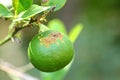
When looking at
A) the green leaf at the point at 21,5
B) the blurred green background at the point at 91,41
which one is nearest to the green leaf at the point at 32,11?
the green leaf at the point at 21,5

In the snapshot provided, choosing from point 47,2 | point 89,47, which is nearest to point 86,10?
point 89,47

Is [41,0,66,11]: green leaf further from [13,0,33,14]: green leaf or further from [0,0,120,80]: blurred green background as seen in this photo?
[0,0,120,80]: blurred green background

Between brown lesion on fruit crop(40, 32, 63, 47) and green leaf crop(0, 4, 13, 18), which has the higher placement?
green leaf crop(0, 4, 13, 18)

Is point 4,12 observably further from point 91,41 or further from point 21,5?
point 91,41

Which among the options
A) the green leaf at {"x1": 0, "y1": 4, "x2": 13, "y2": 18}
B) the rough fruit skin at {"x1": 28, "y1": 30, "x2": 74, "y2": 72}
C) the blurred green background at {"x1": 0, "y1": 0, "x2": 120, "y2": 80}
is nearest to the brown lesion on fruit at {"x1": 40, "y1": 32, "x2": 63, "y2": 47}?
the rough fruit skin at {"x1": 28, "y1": 30, "x2": 74, "y2": 72}

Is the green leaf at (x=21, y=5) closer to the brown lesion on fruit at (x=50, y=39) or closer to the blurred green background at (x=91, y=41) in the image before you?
the brown lesion on fruit at (x=50, y=39)

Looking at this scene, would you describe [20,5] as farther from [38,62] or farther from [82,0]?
[82,0]

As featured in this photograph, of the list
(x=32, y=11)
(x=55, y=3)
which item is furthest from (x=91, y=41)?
(x=32, y=11)

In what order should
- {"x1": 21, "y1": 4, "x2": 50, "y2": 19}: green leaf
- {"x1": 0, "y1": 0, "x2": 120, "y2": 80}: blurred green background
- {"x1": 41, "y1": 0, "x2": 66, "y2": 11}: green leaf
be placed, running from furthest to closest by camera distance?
{"x1": 0, "y1": 0, "x2": 120, "y2": 80}: blurred green background, {"x1": 41, "y1": 0, "x2": 66, "y2": 11}: green leaf, {"x1": 21, "y1": 4, "x2": 50, "y2": 19}: green leaf
